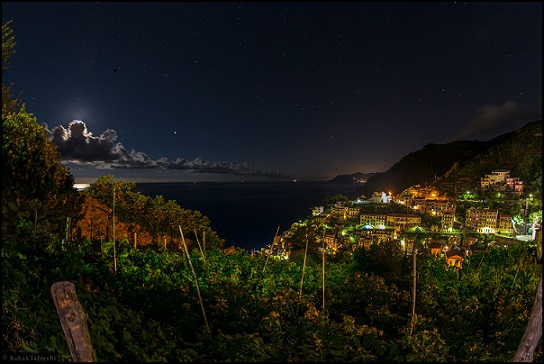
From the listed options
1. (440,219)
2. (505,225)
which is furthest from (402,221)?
Result: (505,225)

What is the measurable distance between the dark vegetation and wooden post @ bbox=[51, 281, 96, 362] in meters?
0.24

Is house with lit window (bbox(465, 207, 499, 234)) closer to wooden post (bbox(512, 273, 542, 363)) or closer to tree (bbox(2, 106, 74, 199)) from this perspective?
wooden post (bbox(512, 273, 542, 363))

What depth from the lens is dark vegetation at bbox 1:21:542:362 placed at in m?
2.40

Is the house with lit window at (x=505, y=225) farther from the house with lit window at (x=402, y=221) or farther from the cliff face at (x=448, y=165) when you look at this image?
the cliff face at (x=448, y=165)

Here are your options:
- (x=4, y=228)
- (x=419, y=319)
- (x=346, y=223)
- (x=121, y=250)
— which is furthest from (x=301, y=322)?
(x=346, y=223)

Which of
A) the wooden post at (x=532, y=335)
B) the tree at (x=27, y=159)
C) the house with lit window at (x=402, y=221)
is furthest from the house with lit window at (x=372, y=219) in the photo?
the wooden post at (x=532, y=335)

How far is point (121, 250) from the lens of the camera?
187 inches

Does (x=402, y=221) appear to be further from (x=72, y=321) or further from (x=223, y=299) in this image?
→ (x=72, y=321)

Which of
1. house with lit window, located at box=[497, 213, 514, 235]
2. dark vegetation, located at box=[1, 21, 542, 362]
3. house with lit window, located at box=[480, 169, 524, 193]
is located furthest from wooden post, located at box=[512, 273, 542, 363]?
house with lit window, located at box=[480, 169, 524, 193]

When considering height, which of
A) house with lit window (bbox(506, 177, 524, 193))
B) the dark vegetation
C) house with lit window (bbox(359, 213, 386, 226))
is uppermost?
house with lit window (bbox(506, 177, 524, 193))

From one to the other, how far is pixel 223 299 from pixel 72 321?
1730 mm

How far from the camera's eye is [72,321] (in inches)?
71.8

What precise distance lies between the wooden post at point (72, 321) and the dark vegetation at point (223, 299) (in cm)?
24

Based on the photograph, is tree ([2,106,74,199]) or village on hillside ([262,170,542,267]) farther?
village on hillside ([262,170,542,267])
